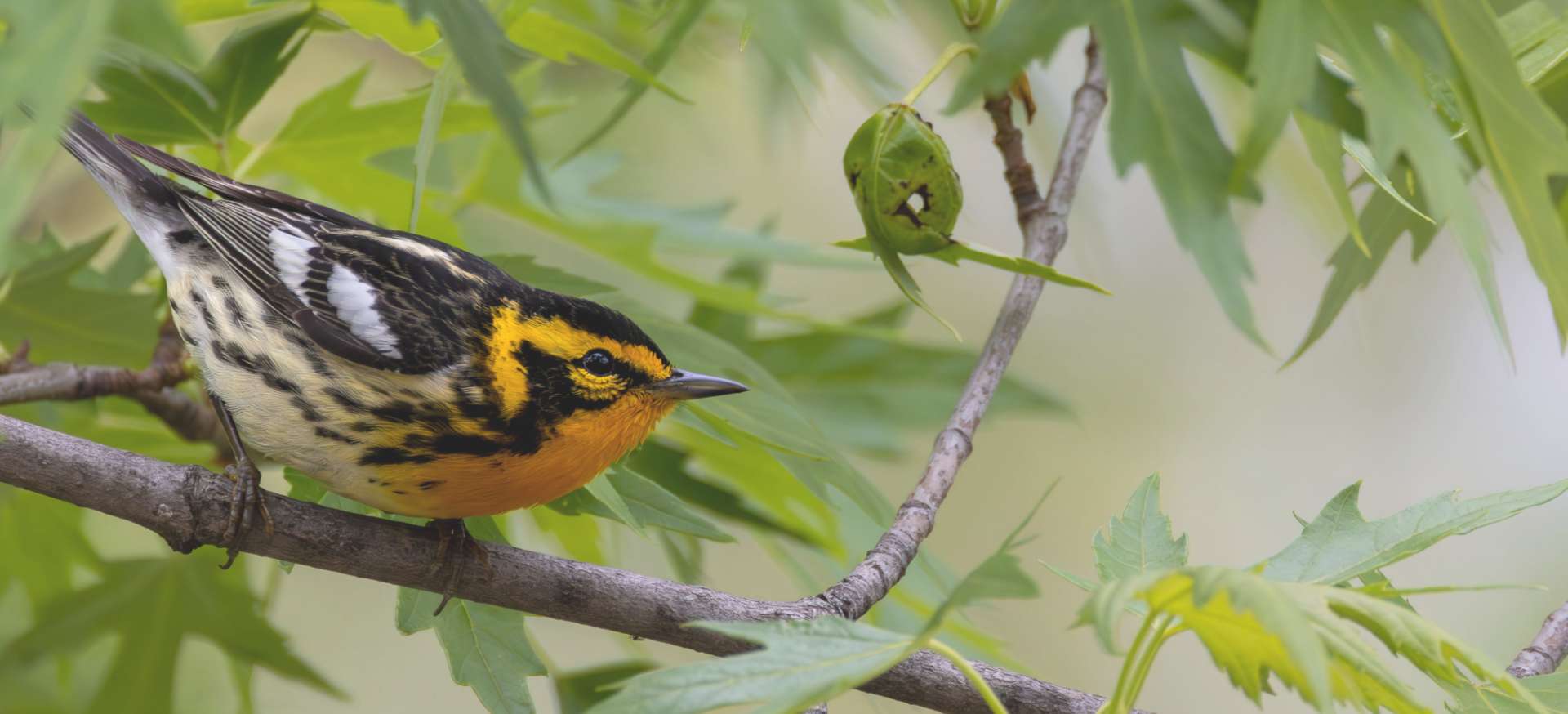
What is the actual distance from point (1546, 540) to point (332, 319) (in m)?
3.32

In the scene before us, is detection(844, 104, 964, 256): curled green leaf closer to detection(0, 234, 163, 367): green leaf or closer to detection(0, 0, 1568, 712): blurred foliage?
detection(0, 0, 1568, 712): blurred foliage

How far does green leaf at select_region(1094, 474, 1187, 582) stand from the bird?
484 millimetres

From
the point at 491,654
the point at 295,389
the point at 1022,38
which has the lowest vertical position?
the point at 491,654

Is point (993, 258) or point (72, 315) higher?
point (993, 258)

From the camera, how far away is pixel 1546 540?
11.4 feet

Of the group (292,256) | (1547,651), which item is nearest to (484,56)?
(292,256)

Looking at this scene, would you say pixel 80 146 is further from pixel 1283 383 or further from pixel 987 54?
pixel 1283 383

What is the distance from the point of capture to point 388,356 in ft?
5.16

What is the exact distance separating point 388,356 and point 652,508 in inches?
15.6

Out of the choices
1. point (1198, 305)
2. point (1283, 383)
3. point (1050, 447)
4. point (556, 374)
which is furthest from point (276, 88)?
point (1283, 383)

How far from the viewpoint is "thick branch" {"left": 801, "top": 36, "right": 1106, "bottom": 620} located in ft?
4.23

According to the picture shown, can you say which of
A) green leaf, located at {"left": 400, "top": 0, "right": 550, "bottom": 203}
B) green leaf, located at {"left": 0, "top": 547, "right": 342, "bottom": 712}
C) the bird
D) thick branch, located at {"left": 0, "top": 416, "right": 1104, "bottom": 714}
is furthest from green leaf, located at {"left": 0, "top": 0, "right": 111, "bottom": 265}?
green leaf, located at {"left": 0, "top": 547, "right": 342, "bottom": 712}

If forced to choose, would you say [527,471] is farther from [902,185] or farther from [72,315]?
[72,315]

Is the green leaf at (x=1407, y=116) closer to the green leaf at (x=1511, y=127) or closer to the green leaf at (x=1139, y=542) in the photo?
the green leaf at (x=1511, y=127)
